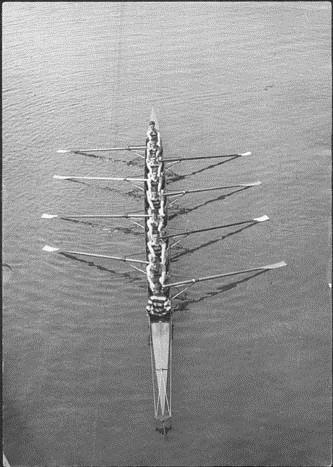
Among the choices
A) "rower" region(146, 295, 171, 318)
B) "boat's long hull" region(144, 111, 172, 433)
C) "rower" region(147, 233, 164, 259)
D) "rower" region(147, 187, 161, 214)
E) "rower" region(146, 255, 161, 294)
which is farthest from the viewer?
"rower" region(147, 187, 161, 214)

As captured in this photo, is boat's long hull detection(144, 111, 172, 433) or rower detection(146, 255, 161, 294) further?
rower detection(146, 255, 161, 294)

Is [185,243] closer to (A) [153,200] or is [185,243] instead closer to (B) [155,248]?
(A) [153,200]

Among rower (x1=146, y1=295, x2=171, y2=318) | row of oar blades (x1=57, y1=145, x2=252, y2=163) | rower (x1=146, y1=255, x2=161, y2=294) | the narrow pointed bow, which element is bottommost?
the narrow pointed bow

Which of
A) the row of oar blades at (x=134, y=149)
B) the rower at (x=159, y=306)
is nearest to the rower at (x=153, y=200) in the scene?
the row of oar blades at (x=134, y=149)

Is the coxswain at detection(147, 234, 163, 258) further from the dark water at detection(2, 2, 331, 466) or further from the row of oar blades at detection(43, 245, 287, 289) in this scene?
the dark water at detection(2, 2, 331, 466)

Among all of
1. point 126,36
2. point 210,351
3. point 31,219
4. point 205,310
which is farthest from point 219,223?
point 126,36

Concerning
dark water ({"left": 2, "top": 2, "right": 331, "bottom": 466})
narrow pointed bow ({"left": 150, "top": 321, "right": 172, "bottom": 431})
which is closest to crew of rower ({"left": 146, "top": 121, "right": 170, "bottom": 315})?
narrow pointed bow ({"left": 150, "top": 321, "right": 172, "bottom": 431})
